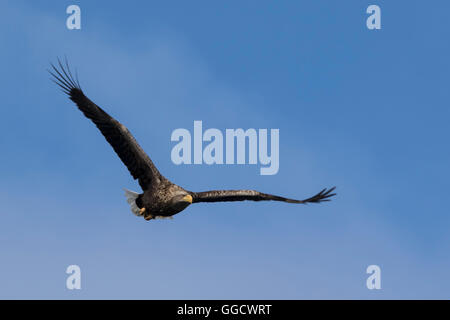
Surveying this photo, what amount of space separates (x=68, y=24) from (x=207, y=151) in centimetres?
409

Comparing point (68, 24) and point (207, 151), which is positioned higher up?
A: point (68, 24)

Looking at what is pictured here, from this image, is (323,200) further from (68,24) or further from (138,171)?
(68,24)

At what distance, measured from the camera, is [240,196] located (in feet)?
45.3

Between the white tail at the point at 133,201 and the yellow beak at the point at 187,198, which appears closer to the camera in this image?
the yellow beak at the point at 187,198

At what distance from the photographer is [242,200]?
14.0 metres

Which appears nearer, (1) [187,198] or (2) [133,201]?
(1) [187,198]

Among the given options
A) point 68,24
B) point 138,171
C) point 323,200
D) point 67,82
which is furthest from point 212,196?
point 68,24

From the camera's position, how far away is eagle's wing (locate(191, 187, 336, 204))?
44.2ft

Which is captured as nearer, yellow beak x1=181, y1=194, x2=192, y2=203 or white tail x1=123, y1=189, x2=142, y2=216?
yellow beak x1=181, y1=194, x2=192, y2=203

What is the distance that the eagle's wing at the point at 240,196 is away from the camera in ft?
44.2
